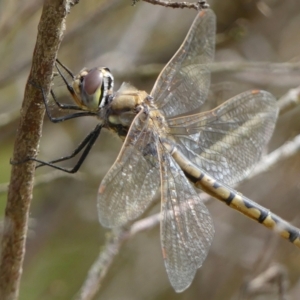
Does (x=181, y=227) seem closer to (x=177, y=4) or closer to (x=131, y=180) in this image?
(x=131, y=180)

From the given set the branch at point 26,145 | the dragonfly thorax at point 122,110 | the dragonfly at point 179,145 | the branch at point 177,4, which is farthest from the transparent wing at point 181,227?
the branch at point 177,4

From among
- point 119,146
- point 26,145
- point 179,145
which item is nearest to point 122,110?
point 179,145

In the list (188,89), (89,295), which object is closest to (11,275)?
(89,295)

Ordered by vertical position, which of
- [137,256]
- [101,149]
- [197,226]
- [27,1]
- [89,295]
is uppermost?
[27,1]

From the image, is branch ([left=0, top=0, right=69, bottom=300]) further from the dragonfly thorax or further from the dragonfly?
the dragonfly thorax

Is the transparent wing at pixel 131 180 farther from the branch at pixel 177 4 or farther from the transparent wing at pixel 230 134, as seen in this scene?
the branch at pixel 177 4

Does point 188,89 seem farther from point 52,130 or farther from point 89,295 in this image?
point 52,130
